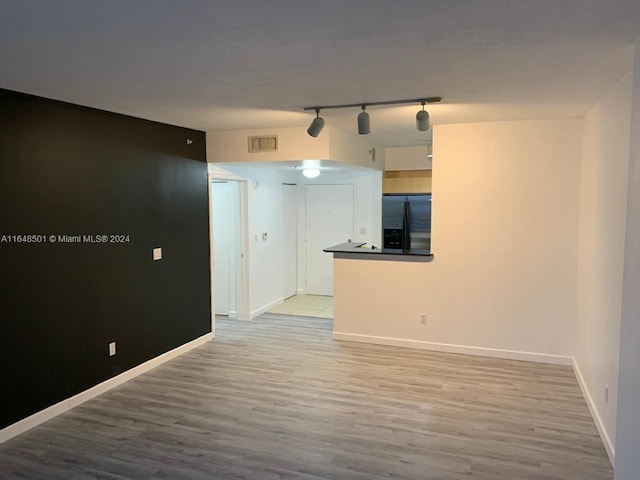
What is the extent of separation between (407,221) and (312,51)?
15.5 ft

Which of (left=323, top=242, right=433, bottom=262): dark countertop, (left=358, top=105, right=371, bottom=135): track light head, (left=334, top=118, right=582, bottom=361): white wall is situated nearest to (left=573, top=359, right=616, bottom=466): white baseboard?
(left=334, top=118, right=582, bottom=361): white wall

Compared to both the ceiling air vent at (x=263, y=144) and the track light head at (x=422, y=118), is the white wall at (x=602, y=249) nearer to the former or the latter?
the track light head at (x=422, y=118)

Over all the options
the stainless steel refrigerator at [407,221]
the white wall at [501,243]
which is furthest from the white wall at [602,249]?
the stainless steel refrigerator at [407,221]

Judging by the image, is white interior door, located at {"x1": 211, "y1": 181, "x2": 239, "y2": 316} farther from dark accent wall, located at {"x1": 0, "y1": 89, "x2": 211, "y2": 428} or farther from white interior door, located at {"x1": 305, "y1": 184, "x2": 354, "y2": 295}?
white interior door, located at {"x1": 305, "y1": 184, "x2": 354, "y2": 295}

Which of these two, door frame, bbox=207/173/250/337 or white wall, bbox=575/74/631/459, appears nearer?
white wall, bbox=575/74/631/459

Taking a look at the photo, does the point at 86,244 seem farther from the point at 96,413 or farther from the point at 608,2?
the point at 608,2

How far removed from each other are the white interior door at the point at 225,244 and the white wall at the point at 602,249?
4.25 metres

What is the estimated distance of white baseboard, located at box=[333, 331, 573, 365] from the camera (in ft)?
15.3

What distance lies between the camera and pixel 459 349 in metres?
4.96

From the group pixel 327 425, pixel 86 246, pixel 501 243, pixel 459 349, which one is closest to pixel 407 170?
pixel 501 243

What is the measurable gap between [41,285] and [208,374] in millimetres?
1733

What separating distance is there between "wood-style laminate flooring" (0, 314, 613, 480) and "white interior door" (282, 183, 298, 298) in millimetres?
2900

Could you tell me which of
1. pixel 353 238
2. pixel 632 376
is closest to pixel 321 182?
pixel 353 238

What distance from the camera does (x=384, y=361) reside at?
15.5 ft
